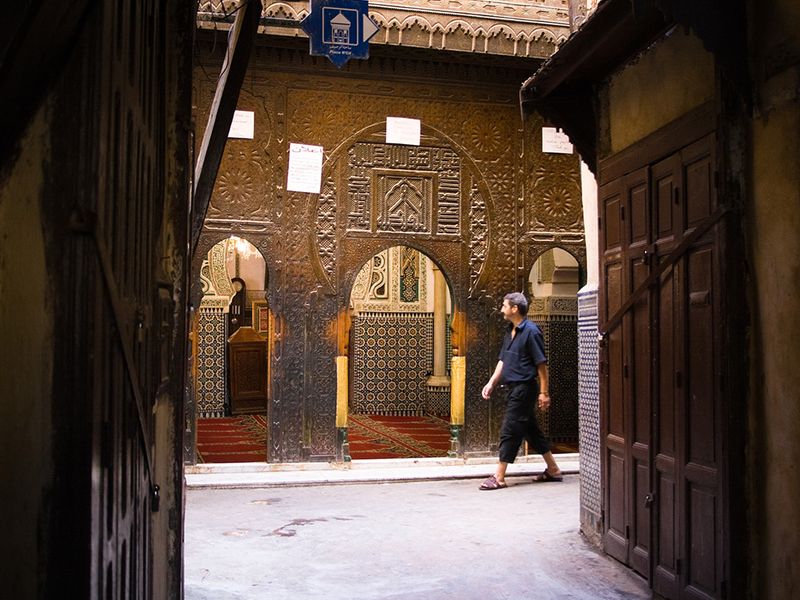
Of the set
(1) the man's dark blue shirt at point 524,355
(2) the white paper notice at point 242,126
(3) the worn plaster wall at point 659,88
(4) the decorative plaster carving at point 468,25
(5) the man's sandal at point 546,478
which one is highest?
(4) the decorative plaster carving at point 468,25

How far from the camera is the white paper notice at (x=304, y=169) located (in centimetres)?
880

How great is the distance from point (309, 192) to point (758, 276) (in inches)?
234

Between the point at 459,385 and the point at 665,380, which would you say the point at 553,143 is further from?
the point at 665,380

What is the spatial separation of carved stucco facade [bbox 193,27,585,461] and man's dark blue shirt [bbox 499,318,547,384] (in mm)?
1673

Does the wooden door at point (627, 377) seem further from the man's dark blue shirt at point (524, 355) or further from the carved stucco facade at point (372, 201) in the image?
the carved stucco facade at point (372, 201)

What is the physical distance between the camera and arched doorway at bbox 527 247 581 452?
10773mm

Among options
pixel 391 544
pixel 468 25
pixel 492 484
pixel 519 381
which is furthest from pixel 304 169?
pixel 391 544

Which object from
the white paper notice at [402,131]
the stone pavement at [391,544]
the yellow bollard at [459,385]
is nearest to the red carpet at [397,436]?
the yellow bollard at [459,385]

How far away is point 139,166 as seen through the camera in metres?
2.55

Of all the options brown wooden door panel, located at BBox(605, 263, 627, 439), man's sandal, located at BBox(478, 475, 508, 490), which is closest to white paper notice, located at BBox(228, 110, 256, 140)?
man's sandal, located at BBox(478, 475, 508, 490)

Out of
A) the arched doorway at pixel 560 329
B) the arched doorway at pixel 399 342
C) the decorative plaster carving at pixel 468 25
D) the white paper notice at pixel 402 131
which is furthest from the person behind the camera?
the arched doorway at pixel 399 342

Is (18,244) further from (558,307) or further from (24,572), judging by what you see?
(558,307)

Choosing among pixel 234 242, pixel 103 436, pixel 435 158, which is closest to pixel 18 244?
pixel 103 436

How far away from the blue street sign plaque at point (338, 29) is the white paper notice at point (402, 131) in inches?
109
